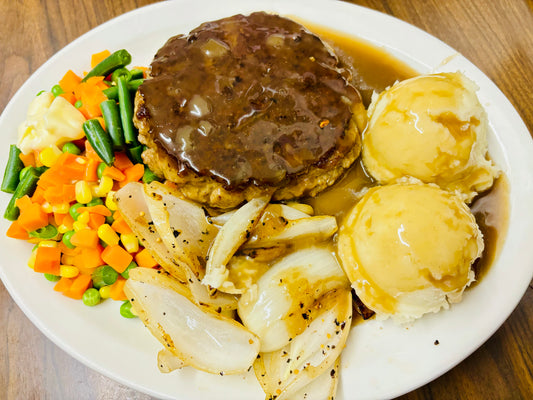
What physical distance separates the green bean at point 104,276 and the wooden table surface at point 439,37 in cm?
66

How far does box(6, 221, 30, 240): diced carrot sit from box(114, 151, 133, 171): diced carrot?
26.5 inches

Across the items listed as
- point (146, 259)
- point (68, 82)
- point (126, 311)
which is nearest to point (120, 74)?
point (68, 82)

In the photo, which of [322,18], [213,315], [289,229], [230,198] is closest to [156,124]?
[230,198]

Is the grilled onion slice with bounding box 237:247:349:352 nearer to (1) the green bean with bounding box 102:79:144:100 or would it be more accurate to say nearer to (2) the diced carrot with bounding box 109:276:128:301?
(2) the diced carrot with bounding box 109:276:128:301

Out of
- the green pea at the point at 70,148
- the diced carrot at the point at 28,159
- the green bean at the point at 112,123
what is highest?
the green bean at the point at 112,123

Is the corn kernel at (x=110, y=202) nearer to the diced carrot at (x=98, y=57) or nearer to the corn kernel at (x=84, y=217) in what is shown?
the corn kernel at (x=84, y=217)

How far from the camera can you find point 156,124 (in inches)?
98.3

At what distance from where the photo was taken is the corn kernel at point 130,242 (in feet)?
8.07

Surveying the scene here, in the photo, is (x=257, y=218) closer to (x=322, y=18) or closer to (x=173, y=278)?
(x=173, y=278)

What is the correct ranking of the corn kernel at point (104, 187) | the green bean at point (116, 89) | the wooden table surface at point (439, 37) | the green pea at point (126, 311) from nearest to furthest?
the green pea at point (126, 311) → the corn kernel at point (104, 187) → the wooden table surface at point (439, 37) → the green bean at point (116, 89)

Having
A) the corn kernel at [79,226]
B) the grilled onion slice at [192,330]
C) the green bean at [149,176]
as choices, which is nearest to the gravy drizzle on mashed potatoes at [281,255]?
the grilled onion slice at [192,330]

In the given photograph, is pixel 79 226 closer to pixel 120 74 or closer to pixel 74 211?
pixel 74 211

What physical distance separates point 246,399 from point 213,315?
0.49m

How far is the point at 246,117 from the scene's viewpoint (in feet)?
8.14
